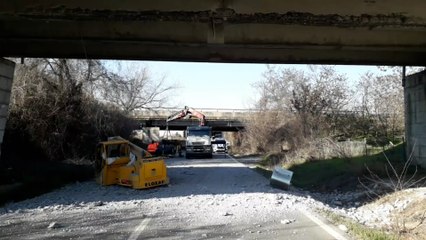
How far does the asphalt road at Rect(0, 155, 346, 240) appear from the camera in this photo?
30.7 ft

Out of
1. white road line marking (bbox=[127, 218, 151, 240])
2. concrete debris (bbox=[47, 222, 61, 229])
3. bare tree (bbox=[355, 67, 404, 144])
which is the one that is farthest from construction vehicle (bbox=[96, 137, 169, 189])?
bare tree (bbox=[355, 67, 404, 144])

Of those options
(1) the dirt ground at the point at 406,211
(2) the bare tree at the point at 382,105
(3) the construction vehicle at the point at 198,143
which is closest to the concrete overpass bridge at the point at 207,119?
(3) the construction vehicle at the point at 198,143

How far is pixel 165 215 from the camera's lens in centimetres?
1177

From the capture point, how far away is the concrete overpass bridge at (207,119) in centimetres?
7019

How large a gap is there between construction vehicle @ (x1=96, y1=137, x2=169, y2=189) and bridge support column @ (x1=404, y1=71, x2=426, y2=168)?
1014 cm

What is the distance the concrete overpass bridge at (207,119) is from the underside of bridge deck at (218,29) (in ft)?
162

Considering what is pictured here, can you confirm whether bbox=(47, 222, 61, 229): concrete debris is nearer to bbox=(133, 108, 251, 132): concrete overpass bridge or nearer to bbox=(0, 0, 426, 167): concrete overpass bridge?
bbox=(0, 0, 426, 167): concrete overpass bridge

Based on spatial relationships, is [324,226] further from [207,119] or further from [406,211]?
[207,119]

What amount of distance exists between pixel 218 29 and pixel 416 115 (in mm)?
10889

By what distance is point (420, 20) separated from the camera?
13.1 metres

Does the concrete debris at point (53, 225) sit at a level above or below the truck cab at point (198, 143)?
below

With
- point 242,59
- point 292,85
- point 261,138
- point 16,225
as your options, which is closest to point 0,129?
point 16,225

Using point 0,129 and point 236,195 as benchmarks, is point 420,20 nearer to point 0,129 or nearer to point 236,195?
point 236,195

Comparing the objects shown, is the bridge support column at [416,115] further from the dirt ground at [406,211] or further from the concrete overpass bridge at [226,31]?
the dirt ground at [406,211]
